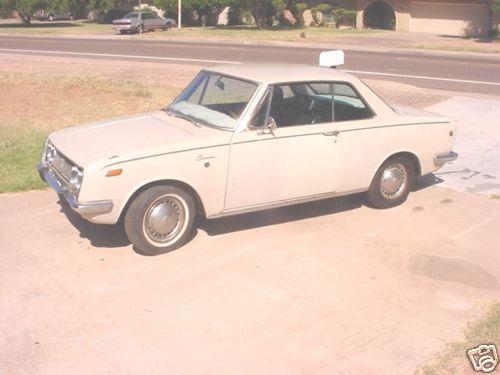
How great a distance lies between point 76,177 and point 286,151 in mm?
1835

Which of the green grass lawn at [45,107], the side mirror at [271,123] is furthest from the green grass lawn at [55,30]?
the side mirror at [271,123]

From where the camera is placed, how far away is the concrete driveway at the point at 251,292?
3.94m

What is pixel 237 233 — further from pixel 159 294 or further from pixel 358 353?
pixel 358 353

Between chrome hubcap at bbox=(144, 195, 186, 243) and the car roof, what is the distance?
55.1 inches

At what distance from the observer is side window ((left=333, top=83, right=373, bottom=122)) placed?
6.22 meters

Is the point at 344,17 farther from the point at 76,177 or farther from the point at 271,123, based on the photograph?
the point at 76,177

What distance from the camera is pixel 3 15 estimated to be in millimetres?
52031

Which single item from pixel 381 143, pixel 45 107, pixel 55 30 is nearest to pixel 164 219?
pixel 381 143

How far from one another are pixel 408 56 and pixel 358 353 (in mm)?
23528

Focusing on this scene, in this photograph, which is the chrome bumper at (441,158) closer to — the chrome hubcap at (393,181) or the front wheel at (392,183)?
the front wheel at (392,183)

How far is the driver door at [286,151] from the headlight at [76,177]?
124cm

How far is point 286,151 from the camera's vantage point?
5.75 metres

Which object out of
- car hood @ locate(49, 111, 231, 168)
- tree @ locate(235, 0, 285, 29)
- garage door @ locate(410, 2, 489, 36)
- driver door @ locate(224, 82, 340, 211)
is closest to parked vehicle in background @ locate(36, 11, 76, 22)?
tree @ locate(235, 0, 285, 29)

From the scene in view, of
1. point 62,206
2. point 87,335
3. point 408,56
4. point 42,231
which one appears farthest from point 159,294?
point 408,56
